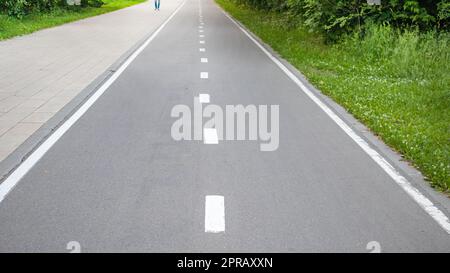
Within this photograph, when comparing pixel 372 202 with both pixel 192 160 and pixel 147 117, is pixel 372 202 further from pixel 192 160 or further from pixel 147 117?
pixel 147 117

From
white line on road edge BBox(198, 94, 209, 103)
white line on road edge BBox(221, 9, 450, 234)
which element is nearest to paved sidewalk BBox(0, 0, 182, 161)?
white line on road edge BBox(198, 94, 209, 103)

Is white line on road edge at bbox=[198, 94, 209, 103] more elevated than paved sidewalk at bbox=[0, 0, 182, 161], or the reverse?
paved sidewalk at bbox=[0, 0, 182, 161]

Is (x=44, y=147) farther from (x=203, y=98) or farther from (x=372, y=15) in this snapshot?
Answer: (x=372, y=15)

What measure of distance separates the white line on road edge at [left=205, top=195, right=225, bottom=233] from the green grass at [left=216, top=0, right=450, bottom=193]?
2686 millimetres

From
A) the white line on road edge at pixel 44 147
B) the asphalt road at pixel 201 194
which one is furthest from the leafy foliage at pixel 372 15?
the white line on road edge at pixel 44 147

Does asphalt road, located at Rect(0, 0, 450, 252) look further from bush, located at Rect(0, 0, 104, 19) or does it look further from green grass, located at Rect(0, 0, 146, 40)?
bush, located at Rect(0, 0, 104, 19)

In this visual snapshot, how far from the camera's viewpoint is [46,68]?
14711 millimetres

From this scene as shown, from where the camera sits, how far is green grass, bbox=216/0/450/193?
7897 mm

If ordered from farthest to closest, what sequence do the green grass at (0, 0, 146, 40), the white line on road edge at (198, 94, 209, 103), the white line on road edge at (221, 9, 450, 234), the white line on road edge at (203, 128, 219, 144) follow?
the green grass at (0, 0, 146, 40) → the white line on road edge at (198, 94, 209, 103) → the white line on road edge at (203, 128, 219, 144) → the white line on road edge at (221, 9, 450, 234)

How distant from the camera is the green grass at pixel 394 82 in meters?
7.90

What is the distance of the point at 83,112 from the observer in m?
9.88

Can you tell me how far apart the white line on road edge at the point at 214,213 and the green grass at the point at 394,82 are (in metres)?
2.69
